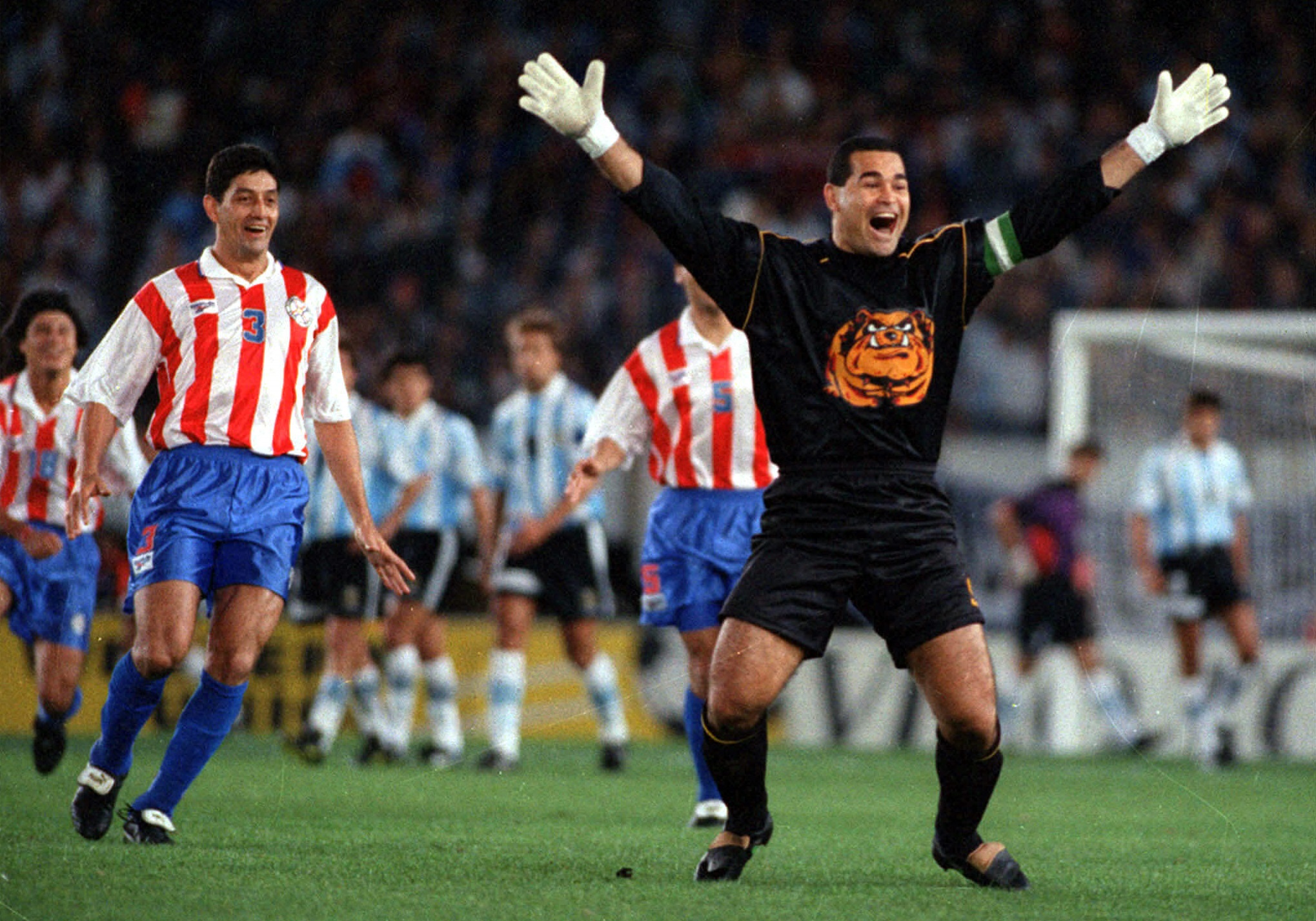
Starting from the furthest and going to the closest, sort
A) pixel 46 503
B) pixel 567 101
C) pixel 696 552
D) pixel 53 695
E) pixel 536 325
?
1. pixel 536 325
2. pixel 53 695
3. pixel 46 503
4. pixel 696 552
5. pixel 567 101

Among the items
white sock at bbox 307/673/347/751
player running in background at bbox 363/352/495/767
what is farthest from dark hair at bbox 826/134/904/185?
white sock at bbox 307/673/347/751

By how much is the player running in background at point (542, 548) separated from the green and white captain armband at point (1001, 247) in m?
4.85

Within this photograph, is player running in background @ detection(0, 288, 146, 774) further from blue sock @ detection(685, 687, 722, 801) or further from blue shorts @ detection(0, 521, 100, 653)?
blue sock @ detection(685, 687, 722, 801)

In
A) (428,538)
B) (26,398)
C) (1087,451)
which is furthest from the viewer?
(1087,451)

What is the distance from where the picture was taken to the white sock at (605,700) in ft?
30.9

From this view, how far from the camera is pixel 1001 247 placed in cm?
456

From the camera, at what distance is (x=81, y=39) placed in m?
6.43

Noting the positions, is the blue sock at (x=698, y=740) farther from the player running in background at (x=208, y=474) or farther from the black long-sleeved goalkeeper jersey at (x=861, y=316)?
the black long-sleeved goalkeeper jersey at (x=861, y=316)

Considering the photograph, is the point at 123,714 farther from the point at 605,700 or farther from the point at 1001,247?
the point at 605,700

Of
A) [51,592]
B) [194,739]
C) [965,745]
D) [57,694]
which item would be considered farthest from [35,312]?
[965,745]

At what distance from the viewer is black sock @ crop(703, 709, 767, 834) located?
463cm

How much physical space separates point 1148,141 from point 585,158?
6.94 meters

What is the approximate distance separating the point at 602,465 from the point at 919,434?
190 cm

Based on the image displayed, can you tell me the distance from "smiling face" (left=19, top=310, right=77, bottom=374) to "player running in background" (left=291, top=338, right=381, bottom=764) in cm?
272
